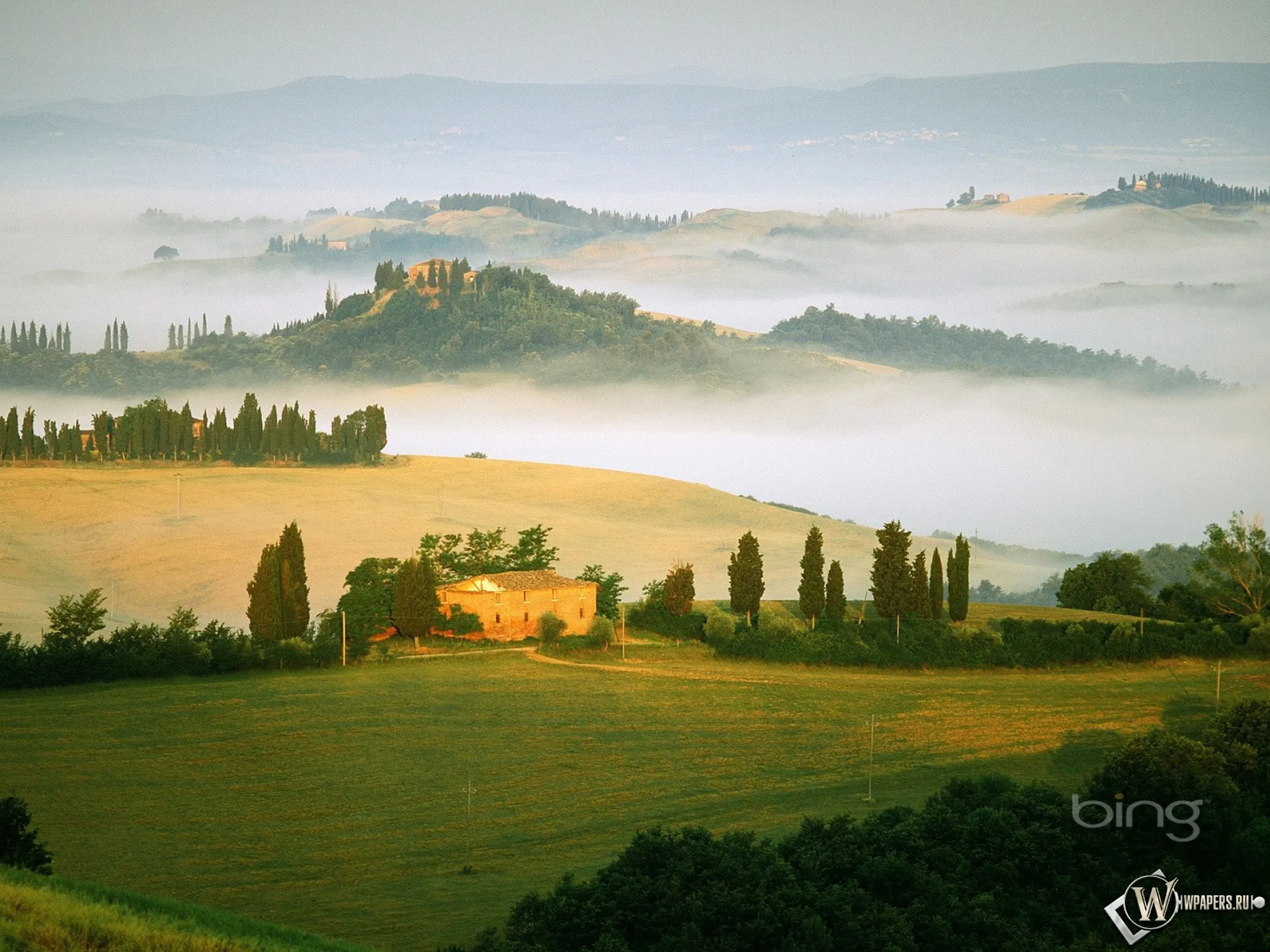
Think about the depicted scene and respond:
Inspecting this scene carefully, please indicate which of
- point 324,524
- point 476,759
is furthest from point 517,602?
point 324,524

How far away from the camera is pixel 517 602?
55562 mm

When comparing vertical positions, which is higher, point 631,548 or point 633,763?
point 631,548

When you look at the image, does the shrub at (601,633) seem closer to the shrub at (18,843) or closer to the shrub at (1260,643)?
the shrub at (1260,643)

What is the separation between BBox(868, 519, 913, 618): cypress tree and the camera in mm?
57406

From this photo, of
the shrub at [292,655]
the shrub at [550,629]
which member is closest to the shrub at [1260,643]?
the shrub at [550,629]

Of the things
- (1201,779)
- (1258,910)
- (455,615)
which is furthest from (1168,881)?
(455,615)

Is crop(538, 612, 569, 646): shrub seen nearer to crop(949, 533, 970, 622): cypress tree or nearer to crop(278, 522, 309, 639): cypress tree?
crop(278, 522, 309, 639): cypress tree

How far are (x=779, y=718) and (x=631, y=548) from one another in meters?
47.2

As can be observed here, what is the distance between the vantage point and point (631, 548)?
92.7m

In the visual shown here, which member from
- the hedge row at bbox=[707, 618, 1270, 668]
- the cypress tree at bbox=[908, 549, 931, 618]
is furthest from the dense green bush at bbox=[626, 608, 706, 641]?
the cypress tree at bbox=[908, 549, 931, 618]

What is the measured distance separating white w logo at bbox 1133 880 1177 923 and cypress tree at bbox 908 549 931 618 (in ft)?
91.4

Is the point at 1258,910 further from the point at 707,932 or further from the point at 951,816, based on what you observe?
the point at 707,932

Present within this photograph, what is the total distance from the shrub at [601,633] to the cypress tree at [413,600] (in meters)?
4.89

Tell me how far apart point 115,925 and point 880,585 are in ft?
131
